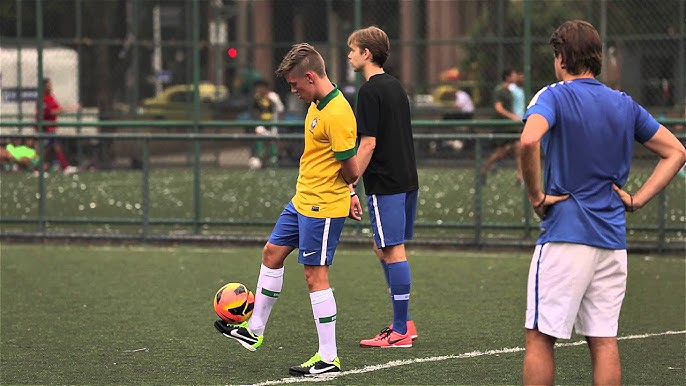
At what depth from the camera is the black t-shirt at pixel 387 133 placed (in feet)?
26.2

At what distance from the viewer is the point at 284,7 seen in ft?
105

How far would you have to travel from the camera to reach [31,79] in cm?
2889

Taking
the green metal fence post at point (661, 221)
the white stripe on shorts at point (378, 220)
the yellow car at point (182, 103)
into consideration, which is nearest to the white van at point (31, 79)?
the yellow car at point (182, 103)

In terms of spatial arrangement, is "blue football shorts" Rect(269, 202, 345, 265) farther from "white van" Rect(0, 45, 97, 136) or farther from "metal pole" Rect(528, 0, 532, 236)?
"white van" Rect(0, 45, 97, 136)

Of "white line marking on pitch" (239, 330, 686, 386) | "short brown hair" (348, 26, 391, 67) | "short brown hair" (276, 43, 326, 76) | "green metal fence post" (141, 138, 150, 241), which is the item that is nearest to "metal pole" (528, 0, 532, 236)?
"green metal fence post" (141, 138, 150, 241)

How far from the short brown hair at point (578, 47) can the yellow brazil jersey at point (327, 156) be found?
1.88 m

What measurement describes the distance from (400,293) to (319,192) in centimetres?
125

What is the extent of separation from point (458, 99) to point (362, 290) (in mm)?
15696

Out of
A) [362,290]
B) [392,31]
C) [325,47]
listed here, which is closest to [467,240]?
[362,290]

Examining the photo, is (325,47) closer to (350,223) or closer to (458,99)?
(458,99)

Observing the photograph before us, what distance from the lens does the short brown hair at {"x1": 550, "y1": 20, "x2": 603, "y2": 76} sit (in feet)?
17.4

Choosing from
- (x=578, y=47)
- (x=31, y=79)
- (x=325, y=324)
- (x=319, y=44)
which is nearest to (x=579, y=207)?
(x=578, y=47)

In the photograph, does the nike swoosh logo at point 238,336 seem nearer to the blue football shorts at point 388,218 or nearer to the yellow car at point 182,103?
the blue football shorts at point 388,218

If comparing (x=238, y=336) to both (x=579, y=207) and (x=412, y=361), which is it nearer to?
(x=412, y=361)
